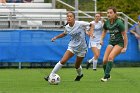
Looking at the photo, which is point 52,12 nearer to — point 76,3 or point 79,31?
point 76,3

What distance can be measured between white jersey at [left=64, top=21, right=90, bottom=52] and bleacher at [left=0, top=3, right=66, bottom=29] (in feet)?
31.1

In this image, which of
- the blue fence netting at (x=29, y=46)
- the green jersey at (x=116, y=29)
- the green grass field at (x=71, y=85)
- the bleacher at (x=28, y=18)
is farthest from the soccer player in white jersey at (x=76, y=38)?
the bleacher at (x=28, y=18)

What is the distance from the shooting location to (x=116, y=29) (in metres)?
16.4

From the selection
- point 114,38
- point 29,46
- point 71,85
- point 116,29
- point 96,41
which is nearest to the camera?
point 71,85

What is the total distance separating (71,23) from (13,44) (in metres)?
7.77

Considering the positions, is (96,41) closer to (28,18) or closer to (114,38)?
(28,18)

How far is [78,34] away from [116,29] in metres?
1.08

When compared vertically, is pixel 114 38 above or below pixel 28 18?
above

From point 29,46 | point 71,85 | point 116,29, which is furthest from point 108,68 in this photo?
point 29,46

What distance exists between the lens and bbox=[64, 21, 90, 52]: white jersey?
52.9 ft

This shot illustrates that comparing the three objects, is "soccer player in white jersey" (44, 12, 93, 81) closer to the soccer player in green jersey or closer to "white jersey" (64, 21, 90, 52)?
"white jersey" (64, 21, 90, 52)

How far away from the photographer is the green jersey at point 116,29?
1631 cm

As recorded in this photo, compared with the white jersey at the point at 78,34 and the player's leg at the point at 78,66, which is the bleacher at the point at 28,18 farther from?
the white jersey at the point at 78,34

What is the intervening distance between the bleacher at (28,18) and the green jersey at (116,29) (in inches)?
376
